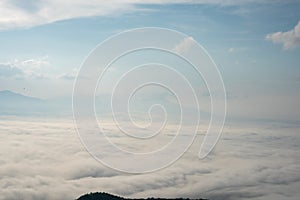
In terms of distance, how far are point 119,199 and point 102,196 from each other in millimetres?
9730

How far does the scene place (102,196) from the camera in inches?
7697

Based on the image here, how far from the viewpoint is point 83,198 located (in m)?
192

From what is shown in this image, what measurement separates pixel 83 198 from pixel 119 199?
1935 cm

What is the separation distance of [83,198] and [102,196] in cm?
984

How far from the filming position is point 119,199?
200m
